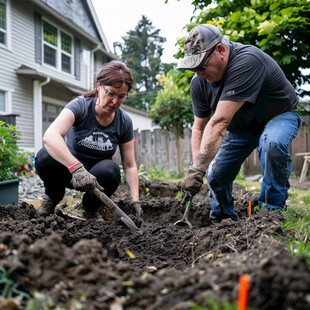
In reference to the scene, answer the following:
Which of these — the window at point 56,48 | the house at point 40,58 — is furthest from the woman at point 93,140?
the window at point 56,48

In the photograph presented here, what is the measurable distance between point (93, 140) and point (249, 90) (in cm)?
141

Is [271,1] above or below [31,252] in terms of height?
above

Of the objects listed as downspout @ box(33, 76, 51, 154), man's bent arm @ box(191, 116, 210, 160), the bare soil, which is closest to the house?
downspout @ box(33, 76, 51, 154)

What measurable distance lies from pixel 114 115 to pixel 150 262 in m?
1.52

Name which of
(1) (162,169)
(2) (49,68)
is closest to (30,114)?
(2) (49,68)

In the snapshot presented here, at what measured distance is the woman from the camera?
2.46 metres

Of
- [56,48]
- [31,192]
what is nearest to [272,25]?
[31,192]

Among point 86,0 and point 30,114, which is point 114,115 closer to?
point 30,114

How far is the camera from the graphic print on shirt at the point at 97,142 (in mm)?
2766

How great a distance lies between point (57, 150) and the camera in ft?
7.89

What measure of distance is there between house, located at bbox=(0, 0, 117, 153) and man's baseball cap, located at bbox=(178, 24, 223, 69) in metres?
7.15

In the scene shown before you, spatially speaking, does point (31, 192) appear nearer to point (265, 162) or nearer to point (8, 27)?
point (265, 162)

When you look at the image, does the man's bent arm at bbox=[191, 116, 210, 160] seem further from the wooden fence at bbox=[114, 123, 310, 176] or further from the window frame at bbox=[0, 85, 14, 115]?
the window frame at bbox=[0, 85, 14, 115]

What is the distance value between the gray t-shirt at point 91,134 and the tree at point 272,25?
2051 millimetres
